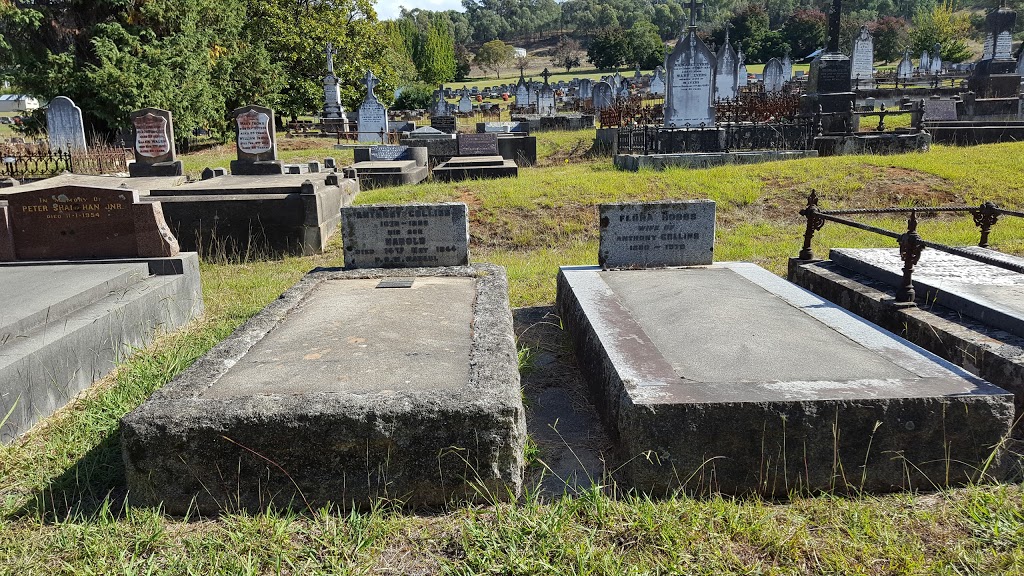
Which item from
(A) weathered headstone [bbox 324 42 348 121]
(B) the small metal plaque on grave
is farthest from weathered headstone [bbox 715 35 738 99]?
(B) the small metal plaque on grave

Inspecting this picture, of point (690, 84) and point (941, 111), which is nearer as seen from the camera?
point (690, 84)

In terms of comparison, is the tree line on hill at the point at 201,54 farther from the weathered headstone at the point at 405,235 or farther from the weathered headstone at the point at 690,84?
the weathered headstone at the point at 405,235

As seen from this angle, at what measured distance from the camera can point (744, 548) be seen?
7.48 ft

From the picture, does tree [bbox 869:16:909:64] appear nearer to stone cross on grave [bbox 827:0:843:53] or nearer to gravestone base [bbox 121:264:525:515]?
stone cross on grave [bbox 827:0:843:53]

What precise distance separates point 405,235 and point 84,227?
106 inches

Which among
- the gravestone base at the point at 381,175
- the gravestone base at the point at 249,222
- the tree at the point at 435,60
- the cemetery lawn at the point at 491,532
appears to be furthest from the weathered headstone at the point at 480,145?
the tree at the point at 435,60

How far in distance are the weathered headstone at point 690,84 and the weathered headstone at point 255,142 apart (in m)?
7.56

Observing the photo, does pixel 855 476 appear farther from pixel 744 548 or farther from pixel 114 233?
pixel 114 233

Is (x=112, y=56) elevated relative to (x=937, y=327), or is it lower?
elevated

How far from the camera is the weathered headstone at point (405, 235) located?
502 centimetres

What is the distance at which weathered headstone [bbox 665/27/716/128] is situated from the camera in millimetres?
13086

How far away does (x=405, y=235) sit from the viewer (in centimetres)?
507

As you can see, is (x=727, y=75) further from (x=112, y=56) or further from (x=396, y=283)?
(x=396, y=283)

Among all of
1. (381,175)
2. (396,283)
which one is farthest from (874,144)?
(396,283)
